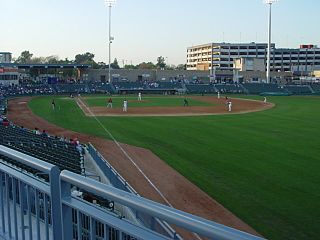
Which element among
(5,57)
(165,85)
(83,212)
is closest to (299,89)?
(165,85)

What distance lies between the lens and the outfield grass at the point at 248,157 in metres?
12.1

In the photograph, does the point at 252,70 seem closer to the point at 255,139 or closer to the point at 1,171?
the point at 255,139

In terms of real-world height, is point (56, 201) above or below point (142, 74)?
below

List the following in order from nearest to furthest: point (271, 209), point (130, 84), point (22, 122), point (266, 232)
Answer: point (266, 232) → point (271, 209) → point (22, 122) → point (130, 84)

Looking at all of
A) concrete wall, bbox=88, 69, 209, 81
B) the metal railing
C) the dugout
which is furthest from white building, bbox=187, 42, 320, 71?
the metal railing

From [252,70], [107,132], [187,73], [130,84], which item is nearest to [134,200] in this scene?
[107,132]

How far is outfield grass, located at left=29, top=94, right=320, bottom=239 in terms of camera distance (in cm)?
1208

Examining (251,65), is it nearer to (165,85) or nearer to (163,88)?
(165,85)

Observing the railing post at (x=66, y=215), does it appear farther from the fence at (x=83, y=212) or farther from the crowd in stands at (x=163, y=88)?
the crowd in stands at (x=163, y=88)

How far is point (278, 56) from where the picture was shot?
496 feet

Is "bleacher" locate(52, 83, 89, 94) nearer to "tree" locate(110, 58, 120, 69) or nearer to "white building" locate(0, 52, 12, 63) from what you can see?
"white building" locate(0, 52, 12, 63)

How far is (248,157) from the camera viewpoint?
19953mm

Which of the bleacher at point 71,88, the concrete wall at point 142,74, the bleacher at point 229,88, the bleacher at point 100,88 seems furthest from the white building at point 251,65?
the bleacher at point 71,88

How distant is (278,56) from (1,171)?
155537mm
